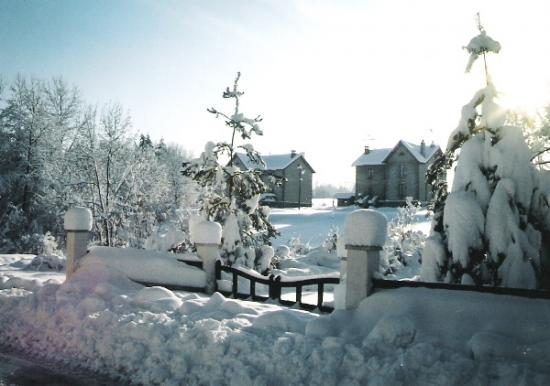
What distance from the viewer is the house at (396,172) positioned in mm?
Result: 49156

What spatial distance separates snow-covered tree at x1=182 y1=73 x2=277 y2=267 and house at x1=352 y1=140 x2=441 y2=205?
37.1 metres

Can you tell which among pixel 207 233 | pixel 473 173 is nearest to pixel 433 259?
pixel 473 173

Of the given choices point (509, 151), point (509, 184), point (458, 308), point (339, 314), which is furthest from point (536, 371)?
point (509, 151)

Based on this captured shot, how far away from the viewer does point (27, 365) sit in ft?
18.7

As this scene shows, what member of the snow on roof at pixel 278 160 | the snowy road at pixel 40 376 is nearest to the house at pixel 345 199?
the snow on roof at pixel 278 160

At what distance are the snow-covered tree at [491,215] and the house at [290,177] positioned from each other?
49.2 metres

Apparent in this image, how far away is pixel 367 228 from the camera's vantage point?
599cm

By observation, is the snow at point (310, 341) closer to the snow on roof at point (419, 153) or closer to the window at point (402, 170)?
the snow on roof at point (419, 153)

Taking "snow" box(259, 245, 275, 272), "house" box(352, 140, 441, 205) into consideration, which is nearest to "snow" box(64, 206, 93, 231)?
"snow" box(259, 245, 275, 272)

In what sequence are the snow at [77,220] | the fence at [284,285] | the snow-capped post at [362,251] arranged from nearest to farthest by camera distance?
the snow-capped post at [362,251], the fence at [284,285], the snow at [77,220]

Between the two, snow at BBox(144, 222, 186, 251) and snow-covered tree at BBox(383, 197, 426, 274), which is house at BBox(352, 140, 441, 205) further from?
snow at BBox(144, 222, 186, 251)

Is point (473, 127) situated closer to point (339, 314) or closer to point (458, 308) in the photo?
point (458, 308)

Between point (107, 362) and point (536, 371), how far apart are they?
4992 mm

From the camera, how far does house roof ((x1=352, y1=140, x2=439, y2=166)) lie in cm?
4950
